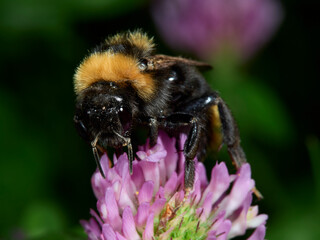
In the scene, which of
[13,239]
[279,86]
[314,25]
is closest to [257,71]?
[279,86]

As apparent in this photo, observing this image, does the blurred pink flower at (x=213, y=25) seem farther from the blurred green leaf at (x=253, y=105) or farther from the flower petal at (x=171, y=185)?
the flower petal at (x=171, y=185)

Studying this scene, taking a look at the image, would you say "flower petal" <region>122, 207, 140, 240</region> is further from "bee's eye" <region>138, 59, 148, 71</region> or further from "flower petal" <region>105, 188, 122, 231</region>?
"bee's eye" <region>138, 59, 148, 71</region>

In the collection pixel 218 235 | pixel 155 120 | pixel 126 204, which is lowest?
pixel 218 235

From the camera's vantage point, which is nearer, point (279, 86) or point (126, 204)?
point (126, 204)

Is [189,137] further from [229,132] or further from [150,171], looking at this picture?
[229,132]

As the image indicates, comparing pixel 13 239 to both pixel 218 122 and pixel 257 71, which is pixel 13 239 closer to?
pixel 218 122

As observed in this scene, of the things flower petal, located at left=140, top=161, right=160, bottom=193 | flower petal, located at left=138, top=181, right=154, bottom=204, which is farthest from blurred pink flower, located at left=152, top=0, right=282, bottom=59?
flower petal, located at left=138, top=181, right=154, bottom=204

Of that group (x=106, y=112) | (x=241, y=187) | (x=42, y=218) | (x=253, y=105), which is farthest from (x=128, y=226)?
(x=253, y=105)
